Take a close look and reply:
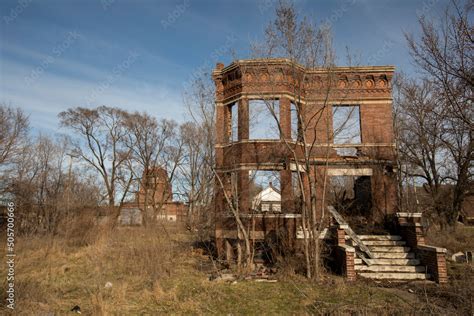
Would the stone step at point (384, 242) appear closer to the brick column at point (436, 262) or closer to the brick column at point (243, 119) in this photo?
the brick column at point (436, 262)

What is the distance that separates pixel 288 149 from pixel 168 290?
8.24 metres

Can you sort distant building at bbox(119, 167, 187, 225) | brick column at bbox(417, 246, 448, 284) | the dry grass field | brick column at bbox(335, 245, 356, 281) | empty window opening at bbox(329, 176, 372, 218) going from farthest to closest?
distant building at bbox(119, 167, 187, 225) < empty window opening at bbox(329, 176, 372, 218) < brick column at bbox(335, 245, 356, 281) < brick column at bbox(417, 246, 448, 284) < the dry grass field

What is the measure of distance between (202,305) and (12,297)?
14.6ft

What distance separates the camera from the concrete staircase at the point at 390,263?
10453mm

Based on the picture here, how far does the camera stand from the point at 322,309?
23.6 feet

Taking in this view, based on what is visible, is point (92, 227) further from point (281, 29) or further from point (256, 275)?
point (281, 29)

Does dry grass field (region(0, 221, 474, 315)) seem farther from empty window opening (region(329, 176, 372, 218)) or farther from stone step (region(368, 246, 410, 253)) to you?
empty window opening (region(329, 176, 372, 218))

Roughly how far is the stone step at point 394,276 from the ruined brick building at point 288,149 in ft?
11.5

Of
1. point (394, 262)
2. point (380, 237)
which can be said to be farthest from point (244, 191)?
point (394, 262)

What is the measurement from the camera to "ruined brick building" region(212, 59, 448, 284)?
47.0ft

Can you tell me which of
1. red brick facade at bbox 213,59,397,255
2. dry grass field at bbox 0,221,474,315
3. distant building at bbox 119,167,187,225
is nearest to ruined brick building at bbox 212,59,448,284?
red brick facade at bbox 213,59,397,255

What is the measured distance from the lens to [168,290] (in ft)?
30.6

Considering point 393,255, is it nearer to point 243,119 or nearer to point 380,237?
point 380,237

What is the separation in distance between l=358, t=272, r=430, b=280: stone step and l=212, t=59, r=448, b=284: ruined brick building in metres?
3.52
